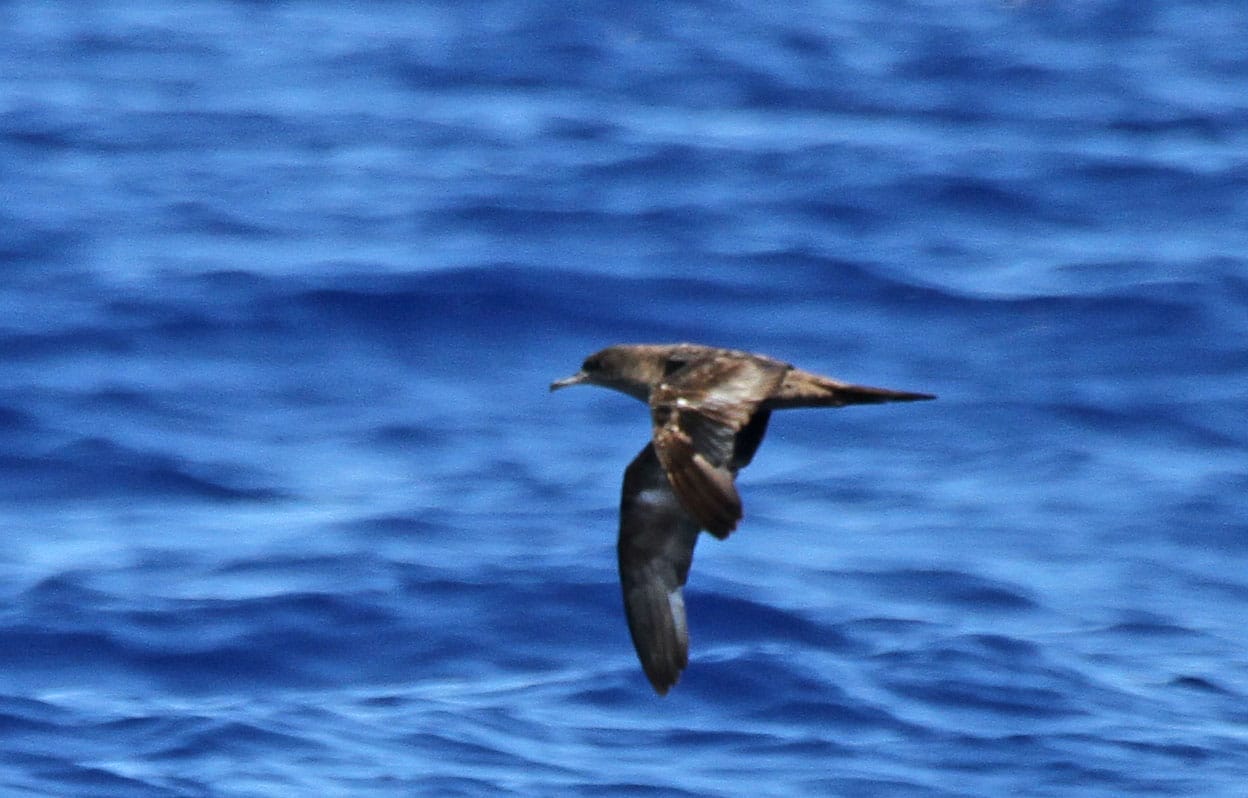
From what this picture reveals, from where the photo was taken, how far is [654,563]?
250 inches

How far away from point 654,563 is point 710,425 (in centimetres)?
96

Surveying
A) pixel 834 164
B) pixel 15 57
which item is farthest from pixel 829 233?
pixel 15 57

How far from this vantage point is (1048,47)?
1720 cm

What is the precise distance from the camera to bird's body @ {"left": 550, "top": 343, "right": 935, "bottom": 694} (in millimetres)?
5250

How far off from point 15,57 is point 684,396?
1190 centimetres

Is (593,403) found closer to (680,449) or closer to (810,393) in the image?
(810,393)

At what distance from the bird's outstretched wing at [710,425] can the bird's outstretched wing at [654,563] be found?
34cm

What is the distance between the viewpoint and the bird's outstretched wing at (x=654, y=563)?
6238 millimetres

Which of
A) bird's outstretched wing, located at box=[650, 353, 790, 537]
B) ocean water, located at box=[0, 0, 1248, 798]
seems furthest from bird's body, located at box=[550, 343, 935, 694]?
ocean water, located at box=[0, 0, 1248, 798]

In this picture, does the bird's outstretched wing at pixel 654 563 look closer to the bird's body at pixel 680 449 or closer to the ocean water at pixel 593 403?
the bird's body at pixel 680 449

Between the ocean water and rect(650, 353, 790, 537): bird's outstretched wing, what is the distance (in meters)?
1.99

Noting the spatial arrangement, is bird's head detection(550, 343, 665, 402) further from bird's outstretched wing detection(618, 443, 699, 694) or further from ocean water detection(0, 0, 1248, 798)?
ocean water detection(0, 0, 1248, 798)

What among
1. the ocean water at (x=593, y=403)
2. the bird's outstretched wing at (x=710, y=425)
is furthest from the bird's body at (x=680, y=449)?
the ocean water at (x=593, y=403)

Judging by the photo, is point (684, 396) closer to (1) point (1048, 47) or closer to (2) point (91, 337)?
(2) point (91, 337)
